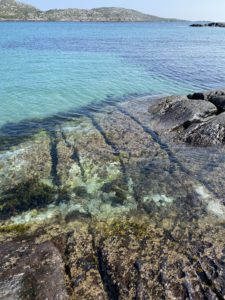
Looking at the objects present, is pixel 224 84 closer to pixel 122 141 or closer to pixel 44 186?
pixel 122 141

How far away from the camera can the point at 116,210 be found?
1106 cm

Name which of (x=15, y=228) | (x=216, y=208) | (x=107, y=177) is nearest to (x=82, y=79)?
(x=107, y=177)

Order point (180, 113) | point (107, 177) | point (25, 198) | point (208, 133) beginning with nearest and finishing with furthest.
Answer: point (25, 198) → point (107, 177) → point (208, 133) → point (180, 113)

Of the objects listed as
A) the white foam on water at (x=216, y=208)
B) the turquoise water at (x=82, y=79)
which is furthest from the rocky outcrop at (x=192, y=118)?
the turquoise water at (x=82, y=79)

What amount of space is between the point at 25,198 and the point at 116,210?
3583mm

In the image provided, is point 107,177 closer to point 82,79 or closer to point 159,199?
point 159,199

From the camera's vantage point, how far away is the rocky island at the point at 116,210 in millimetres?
7859

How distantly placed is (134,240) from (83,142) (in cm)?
847

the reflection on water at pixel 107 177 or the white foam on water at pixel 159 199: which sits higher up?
the white foam on water at pixel 159 199

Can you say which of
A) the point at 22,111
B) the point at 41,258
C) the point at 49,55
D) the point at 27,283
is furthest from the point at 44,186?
the point at 49,55

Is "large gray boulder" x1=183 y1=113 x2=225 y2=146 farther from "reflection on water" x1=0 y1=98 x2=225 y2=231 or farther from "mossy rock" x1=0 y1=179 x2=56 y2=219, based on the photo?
"mossy rock" x1=0 y1=179 x2=56 y2=219

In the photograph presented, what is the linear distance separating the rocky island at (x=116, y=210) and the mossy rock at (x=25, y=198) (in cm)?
4

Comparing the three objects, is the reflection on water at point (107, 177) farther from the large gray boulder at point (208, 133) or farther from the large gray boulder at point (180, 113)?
the large gray boulder at point (180, 113)

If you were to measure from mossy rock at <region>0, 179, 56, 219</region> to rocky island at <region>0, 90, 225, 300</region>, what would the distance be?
39 millimetres
